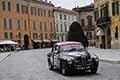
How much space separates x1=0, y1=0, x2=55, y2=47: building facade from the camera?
90269 millimetres

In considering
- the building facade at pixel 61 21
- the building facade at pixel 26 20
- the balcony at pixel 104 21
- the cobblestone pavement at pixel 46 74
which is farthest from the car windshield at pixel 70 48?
the building facade at pixel 61 21

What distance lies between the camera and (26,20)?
9950 centimetres

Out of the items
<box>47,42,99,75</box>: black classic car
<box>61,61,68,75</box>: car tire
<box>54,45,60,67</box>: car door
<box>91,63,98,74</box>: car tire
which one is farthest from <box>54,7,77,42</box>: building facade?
<box>91,63,98,74</box>: car tire

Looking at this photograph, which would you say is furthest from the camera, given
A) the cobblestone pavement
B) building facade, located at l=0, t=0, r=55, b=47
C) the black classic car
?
building facade, located at l=0, t=0, r=55, b=47

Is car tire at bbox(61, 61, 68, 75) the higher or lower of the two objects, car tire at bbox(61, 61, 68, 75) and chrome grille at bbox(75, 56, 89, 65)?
the lower

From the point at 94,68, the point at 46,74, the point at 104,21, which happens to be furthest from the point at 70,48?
the point at 104,21

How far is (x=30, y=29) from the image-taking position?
101 meters

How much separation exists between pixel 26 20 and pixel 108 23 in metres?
45.0

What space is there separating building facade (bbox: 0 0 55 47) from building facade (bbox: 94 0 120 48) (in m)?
30.2

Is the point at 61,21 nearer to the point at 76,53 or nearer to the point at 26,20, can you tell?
the point at 26,20

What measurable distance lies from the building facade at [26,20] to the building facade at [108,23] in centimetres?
3015

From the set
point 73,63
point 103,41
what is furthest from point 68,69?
point 103,41

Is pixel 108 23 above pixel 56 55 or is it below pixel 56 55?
above

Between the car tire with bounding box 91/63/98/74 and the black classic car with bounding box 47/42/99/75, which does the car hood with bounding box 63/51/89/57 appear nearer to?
the black classic car with bounding box 47/42/99/75
